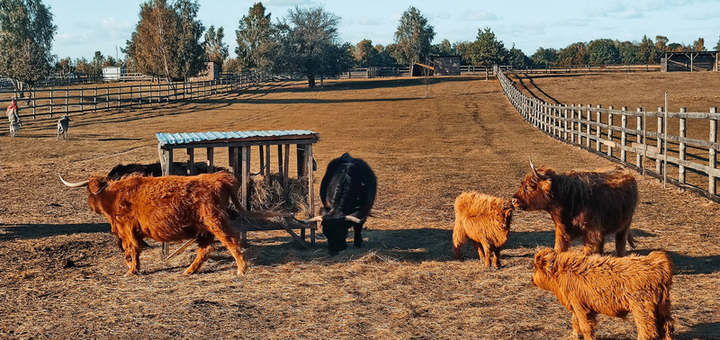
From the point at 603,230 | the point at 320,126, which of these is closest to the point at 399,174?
the point at 603,230

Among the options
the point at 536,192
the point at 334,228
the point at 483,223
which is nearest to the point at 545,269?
the point at 536,192

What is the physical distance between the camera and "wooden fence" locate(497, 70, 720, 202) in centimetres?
1211

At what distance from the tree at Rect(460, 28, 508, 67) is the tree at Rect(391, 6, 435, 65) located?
12.1 meters

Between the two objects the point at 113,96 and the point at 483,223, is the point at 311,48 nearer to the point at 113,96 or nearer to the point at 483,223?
the point at 113,96

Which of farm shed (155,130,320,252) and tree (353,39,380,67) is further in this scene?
tree (353,39,380,67)

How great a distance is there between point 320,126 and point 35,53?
2853cm

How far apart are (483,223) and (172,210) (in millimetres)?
3511

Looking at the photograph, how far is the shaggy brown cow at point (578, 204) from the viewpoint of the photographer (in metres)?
7.20

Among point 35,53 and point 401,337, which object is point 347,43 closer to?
point 35,53

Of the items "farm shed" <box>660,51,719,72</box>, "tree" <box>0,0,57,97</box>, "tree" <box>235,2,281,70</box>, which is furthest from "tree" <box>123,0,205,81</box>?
"farm shed" <box>660,51,719,72</box>

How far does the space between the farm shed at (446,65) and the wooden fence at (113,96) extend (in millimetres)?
23877

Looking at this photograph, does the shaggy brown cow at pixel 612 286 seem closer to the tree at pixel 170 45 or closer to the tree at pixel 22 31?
the tree at pixel 22 31

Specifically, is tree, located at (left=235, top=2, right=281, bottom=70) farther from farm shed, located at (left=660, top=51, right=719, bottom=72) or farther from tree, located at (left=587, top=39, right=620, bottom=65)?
tree, located at (left=587, top=39, right=620, bottom=65)

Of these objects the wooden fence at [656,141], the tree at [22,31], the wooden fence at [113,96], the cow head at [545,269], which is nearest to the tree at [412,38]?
the wooden fence at [113,96]
